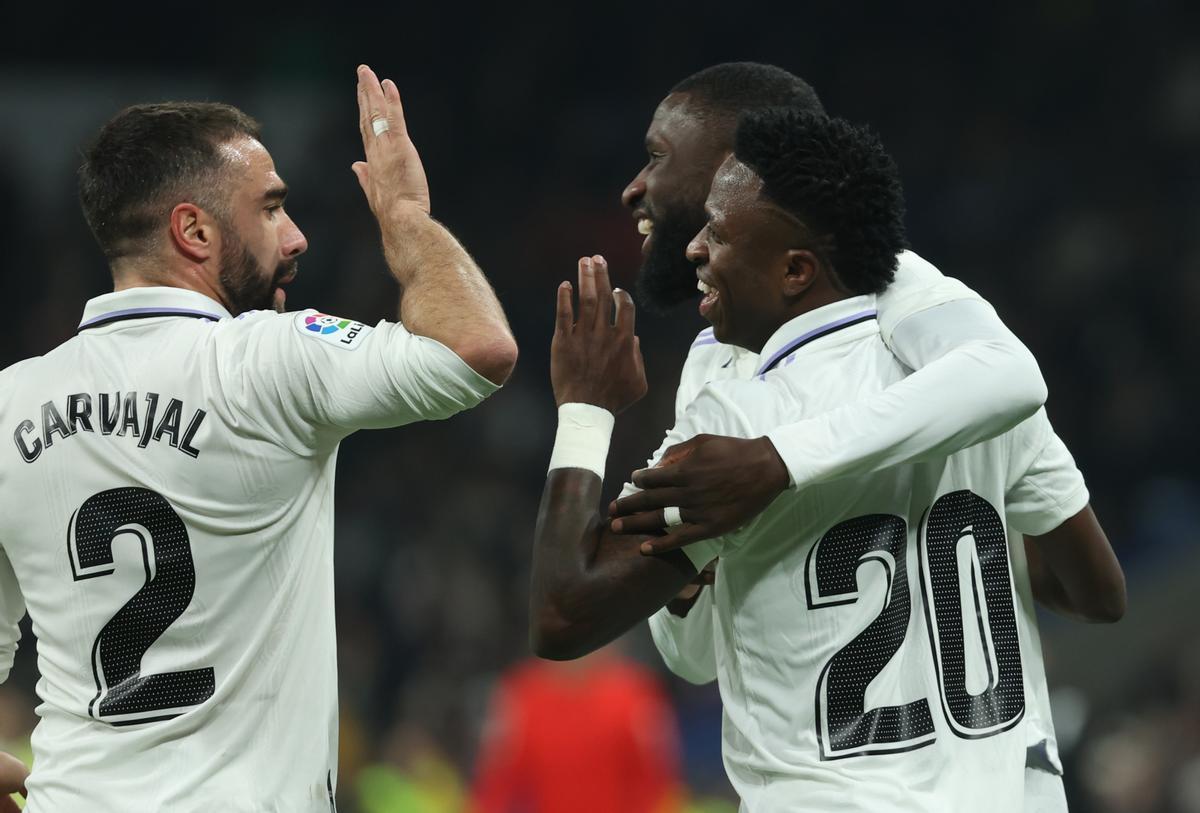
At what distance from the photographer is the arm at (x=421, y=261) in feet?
8.84

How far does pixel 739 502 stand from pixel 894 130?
9112 millimetres

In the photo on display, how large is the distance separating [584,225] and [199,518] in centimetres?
807

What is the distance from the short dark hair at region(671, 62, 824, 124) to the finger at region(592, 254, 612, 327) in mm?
753

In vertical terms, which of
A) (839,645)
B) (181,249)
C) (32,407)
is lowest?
(839,645)

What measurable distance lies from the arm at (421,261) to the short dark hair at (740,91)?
0.78 metres

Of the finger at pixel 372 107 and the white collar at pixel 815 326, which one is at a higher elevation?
the finger at pixel 372 107

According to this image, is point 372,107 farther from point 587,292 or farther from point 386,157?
point 587,292

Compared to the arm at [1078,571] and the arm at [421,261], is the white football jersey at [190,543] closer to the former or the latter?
the arm at [421,261]

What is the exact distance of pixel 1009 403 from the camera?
248cm

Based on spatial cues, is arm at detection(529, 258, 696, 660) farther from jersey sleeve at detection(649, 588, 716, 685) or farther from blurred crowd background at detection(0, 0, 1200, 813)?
blurred crowd background at detection(0, 0, 1200, 813)

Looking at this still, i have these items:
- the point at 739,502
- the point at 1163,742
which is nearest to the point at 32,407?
the point at 739,502

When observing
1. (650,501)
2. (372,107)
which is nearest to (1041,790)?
(650,501)

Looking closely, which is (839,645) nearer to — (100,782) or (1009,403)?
(1009,403)

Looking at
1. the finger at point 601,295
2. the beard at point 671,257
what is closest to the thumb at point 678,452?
the finger at point 601,295
